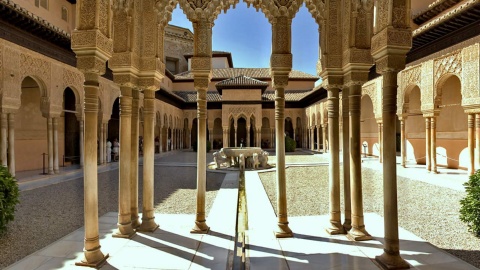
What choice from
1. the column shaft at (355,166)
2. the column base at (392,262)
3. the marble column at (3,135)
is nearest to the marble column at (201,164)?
the column shaft at (355,166)

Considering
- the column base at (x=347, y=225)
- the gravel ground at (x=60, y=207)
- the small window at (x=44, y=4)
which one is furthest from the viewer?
the small window at (x=44, y=4)

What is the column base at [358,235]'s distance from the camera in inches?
157

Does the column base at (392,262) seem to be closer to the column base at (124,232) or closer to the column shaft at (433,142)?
the column base at (124,232)

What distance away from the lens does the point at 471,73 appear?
30.3 feet

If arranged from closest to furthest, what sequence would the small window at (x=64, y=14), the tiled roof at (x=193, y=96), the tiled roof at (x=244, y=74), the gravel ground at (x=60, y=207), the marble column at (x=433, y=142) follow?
the gravel ground at (x=60, y=207), the marble column at (x=433, y=142), the small window at (x=64, y=14), the tiled roof at (x=193, y=96), the tiled roof at (x=244, y=74)

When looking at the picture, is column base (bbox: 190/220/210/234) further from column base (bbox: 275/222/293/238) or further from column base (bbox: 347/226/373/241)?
column base (bbox: 347/226/373/241)

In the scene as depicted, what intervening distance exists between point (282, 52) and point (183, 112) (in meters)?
26.4

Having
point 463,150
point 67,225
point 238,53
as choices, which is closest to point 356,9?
point 67,225

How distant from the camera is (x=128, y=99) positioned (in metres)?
4.36

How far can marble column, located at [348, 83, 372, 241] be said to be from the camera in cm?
409

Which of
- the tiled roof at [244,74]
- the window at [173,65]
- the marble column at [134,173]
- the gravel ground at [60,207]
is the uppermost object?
the window at [173,65]

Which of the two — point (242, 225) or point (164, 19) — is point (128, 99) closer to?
point (164, 19)

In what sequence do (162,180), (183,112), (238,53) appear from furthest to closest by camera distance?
(238,53)
(183,112)
(162,180)

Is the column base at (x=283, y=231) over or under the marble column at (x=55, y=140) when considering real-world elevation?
under
